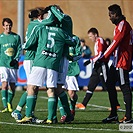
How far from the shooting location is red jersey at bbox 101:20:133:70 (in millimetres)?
12461

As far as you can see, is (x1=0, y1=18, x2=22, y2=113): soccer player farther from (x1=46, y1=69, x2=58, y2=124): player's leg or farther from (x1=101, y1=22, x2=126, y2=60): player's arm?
(x1=101, y1=22, x2=126, y2=60): player's arm

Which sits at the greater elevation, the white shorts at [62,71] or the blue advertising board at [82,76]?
the blue advertising board at [82,76]

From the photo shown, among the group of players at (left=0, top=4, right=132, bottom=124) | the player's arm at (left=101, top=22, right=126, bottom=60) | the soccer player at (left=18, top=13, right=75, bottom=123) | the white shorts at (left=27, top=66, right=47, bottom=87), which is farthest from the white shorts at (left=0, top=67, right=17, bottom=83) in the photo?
the player's arm at (left=101, top=22, right=126, bottom=60)

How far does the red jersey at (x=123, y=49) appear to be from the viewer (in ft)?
40.9

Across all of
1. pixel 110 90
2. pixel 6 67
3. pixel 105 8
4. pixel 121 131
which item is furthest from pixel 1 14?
pixel 121 131

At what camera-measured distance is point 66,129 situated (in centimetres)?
1155

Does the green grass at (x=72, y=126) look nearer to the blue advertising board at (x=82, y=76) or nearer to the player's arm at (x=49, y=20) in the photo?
the player's arm at (x=49, y=20)

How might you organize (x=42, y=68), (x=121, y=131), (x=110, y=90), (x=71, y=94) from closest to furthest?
(x=121, y=131) → (x=42, y=68) → (x=110, y=90) → (x=71, y=94)

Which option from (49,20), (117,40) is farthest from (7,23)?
(117,40)

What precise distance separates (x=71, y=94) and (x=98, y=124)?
10.9ft

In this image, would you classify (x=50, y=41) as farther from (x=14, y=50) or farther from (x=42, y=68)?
(x=14, y=50)

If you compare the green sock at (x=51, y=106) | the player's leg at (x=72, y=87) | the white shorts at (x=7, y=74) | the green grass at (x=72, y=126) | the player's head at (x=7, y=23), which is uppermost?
the player's head at (x=7, y=23)

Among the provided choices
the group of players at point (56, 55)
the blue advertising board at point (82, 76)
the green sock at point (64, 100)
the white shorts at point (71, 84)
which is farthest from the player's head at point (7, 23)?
the blue advertising board at point (82, 76)

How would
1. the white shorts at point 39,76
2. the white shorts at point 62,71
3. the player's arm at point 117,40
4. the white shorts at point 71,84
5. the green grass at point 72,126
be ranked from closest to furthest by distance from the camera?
the green grass at point 72,126
the white shorts at point 39,76
the player's arm at point 117,40
the white shorts at point 62,71
the white shorts at point 71,84
